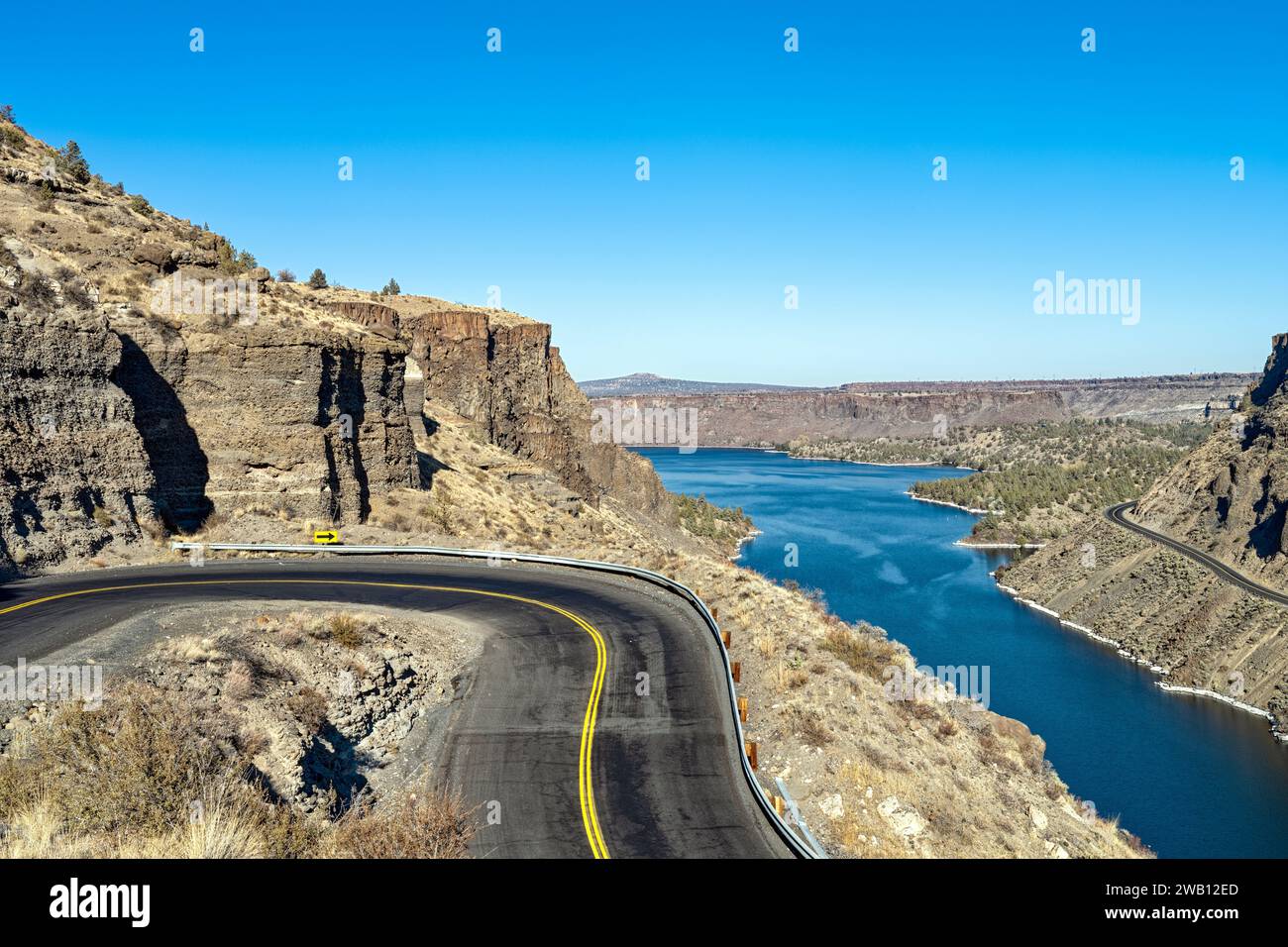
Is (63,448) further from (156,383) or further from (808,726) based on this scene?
(808,726)

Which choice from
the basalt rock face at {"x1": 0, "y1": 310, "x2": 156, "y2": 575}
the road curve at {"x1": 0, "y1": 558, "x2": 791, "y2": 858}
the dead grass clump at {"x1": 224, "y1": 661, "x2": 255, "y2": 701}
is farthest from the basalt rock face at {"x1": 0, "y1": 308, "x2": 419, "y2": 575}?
the dead grass clump at {"x1": 224, "y1": 661, "x2": 255, "y2": 701}

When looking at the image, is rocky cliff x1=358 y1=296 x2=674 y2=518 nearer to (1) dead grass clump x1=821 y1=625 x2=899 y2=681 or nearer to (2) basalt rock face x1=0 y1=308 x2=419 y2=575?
(2) basalt rock face x1=0 y1=308 x2=419 y2=575

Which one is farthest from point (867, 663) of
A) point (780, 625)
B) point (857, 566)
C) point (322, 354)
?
point (857, 566)

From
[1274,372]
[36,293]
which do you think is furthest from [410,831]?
[1274,372]

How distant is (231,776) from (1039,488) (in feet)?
491

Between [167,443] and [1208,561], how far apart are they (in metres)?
81.8

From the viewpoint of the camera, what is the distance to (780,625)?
23.8 m

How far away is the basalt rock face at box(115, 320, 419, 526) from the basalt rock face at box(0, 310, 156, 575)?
220cm

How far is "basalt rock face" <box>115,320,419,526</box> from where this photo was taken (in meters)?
31.7

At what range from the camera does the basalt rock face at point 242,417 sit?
104 ft

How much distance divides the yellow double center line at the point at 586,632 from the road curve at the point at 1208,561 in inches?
2425

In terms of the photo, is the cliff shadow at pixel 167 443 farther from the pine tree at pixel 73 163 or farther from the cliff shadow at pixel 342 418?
the pine tree at pixel 73 163

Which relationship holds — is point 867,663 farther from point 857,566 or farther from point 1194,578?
point 857,566

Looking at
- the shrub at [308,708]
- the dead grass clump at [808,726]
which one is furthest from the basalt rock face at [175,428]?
the dead grass clump at [808,726]
